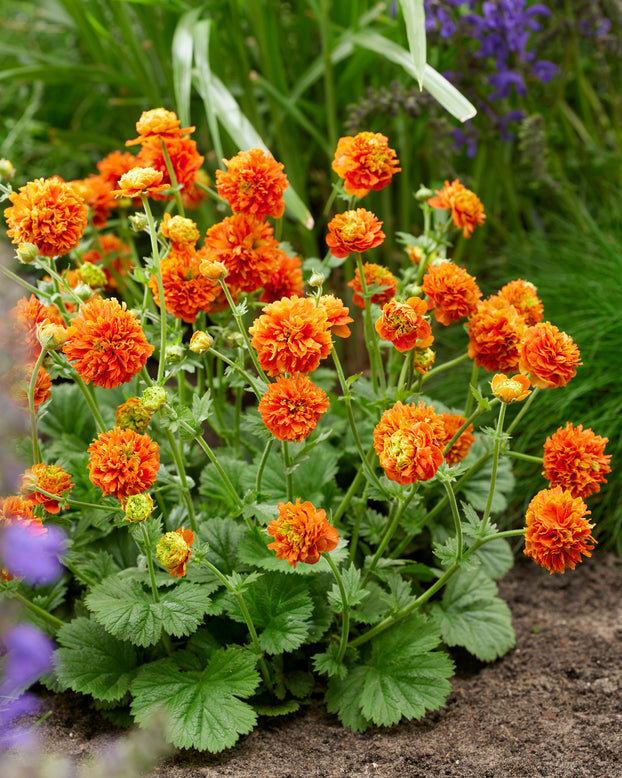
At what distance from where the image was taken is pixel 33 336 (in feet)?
3.60

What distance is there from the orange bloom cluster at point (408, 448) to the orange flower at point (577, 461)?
0.21 metres

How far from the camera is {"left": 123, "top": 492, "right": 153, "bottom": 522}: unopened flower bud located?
99cm

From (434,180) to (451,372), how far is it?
2.08ft

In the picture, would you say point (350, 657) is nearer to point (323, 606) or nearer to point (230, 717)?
point (323, 606)

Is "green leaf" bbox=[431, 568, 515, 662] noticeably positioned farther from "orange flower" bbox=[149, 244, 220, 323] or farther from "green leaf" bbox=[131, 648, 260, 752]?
"orange flower" bbox=[149, 244, 220, 323]

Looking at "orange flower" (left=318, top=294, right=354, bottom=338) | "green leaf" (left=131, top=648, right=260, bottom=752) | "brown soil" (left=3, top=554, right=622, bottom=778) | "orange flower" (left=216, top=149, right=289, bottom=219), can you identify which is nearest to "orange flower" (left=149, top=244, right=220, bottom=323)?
"orange flower" (left=216, top=149, right=289, bottom=219)

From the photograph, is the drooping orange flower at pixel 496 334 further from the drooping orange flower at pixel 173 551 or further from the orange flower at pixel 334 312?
the drooping orange flower at pixel 173 551

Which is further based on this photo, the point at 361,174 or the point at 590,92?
the point at 590,92

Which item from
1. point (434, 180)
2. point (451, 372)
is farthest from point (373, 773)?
point (434, 180)

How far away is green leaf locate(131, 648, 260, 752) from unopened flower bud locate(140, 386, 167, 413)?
16.8 inches

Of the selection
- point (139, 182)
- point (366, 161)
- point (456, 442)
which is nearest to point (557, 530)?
point (456, 442)

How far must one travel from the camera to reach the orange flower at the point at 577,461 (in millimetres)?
1045

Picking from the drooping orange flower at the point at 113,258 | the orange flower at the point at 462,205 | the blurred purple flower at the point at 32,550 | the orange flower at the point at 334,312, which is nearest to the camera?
the blurred purple flower at the point at 32,550

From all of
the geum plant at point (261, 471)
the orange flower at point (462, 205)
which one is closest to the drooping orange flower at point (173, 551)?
the geum plant at point (261, 471)
